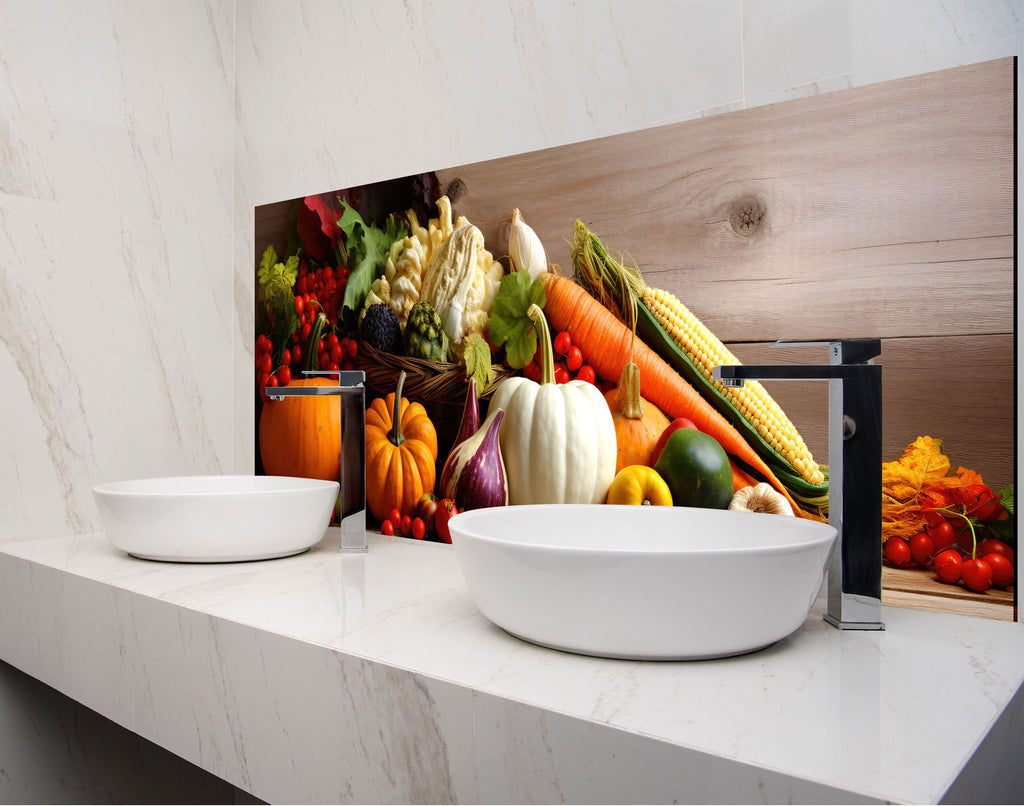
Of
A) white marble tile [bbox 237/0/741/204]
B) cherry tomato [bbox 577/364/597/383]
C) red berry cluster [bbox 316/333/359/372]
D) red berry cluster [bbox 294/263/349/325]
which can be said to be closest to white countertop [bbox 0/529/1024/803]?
cherry tomato [bbox 577/364/597/383]

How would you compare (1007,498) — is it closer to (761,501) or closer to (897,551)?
(897,551)

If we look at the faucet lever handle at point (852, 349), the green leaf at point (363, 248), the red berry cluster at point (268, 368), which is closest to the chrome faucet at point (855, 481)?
the faucet lever handle at point (852, 349)

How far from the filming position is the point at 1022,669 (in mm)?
796

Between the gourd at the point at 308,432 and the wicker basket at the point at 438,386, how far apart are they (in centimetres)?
15

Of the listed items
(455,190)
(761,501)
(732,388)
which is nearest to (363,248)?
(455,190)

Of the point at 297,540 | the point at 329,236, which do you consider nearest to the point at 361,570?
the point at 297,540

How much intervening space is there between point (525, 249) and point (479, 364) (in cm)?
22

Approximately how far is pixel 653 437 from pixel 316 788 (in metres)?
0.70

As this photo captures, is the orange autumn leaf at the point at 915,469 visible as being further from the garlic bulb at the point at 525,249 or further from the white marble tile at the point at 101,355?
the white marble tile at the point at 101,355

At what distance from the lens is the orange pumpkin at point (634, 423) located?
4.16 ft

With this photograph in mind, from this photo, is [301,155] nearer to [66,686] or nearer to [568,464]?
[568,464]

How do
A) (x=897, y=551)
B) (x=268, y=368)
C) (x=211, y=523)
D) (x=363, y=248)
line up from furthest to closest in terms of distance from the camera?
1. (x=268, y=368)
2. (x=363, y=248)
3. (x=211, y=523)
4. (x=897, y=551)

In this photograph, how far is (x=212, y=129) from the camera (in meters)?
1.89

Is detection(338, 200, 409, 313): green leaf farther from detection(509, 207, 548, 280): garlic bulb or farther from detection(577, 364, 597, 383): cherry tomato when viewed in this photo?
detection(577, 364, 597, 383): cherry tomato
